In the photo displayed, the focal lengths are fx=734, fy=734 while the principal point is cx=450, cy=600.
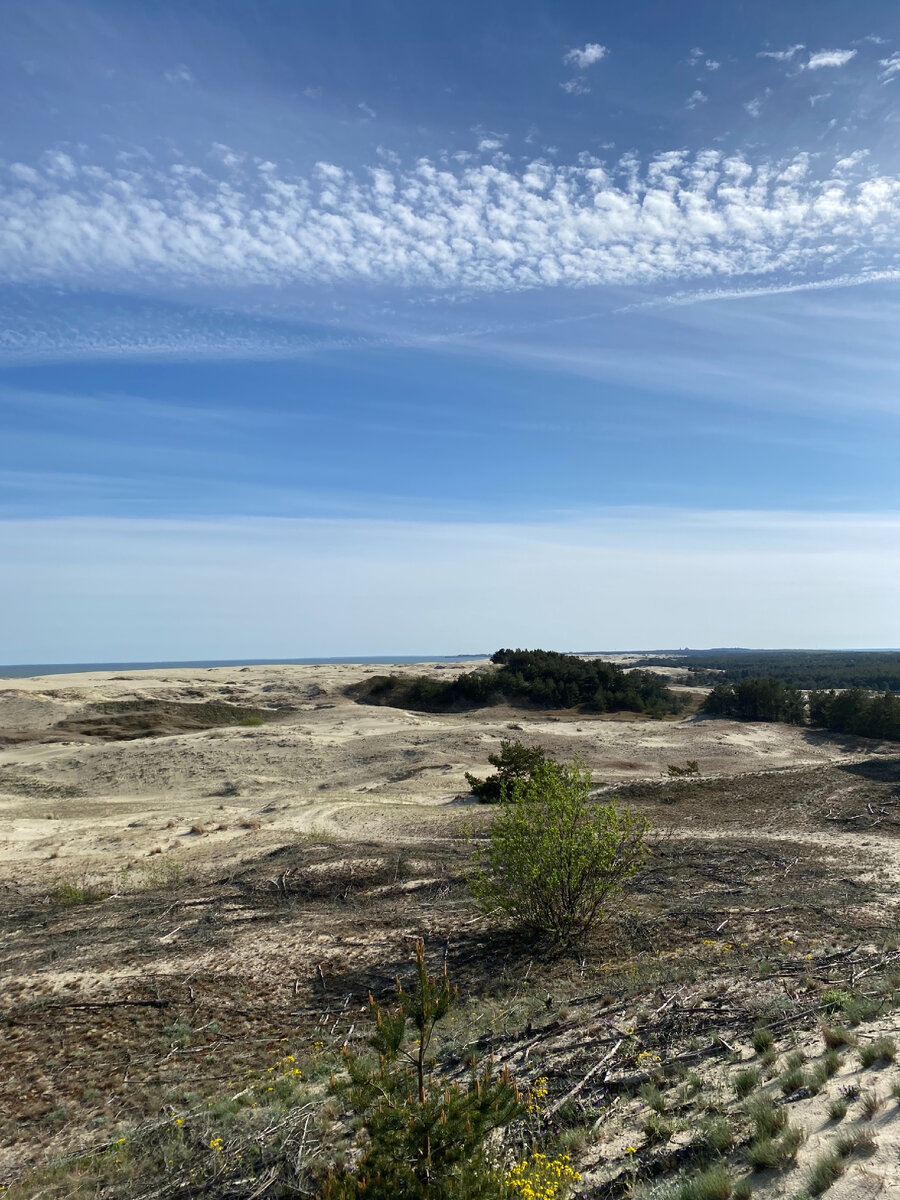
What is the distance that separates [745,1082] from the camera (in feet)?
17.3

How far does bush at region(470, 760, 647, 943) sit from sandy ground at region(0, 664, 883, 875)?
7.49m

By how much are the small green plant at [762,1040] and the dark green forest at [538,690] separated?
42.6 m

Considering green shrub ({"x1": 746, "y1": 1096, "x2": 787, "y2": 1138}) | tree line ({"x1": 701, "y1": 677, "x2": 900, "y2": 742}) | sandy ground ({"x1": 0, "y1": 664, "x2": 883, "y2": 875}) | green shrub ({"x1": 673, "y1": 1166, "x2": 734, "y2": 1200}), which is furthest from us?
tree line ({"x1": 701, "y1": 677, "x2": 900, "y2": 742})

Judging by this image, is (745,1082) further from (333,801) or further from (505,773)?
(333,801)

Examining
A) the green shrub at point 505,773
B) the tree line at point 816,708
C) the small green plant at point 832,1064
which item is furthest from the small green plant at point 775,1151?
the tree line at point 816,708

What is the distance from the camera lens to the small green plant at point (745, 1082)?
5.23 m

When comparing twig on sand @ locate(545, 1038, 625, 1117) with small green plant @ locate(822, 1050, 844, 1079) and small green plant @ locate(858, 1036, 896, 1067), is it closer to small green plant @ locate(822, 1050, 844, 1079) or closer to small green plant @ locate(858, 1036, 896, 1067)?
small green plant @ locate(822, 1050, 844, 1079)

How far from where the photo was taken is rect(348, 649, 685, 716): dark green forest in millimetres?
49125

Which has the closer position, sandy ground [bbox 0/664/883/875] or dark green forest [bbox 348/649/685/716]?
sandy ground [bbox 0/664/883/875]

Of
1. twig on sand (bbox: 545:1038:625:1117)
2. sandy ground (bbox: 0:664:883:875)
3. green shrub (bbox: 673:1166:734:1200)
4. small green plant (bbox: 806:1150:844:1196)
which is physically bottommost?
sandy ground (bbox: 0:664:883:875)

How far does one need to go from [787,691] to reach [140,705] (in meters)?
38.7

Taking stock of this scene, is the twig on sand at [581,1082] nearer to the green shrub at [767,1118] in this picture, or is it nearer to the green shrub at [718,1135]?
the green shrub at [718,1135]

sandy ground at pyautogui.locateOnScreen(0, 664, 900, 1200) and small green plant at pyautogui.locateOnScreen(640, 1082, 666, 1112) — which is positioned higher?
small green plant at pyautogui.locateOnScreen(640, 1082, 666, 1112)

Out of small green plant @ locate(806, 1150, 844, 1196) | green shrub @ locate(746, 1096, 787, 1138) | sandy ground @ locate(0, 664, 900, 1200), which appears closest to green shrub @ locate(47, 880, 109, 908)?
sandy ground @ locate(0, 664, 900, 1200)
